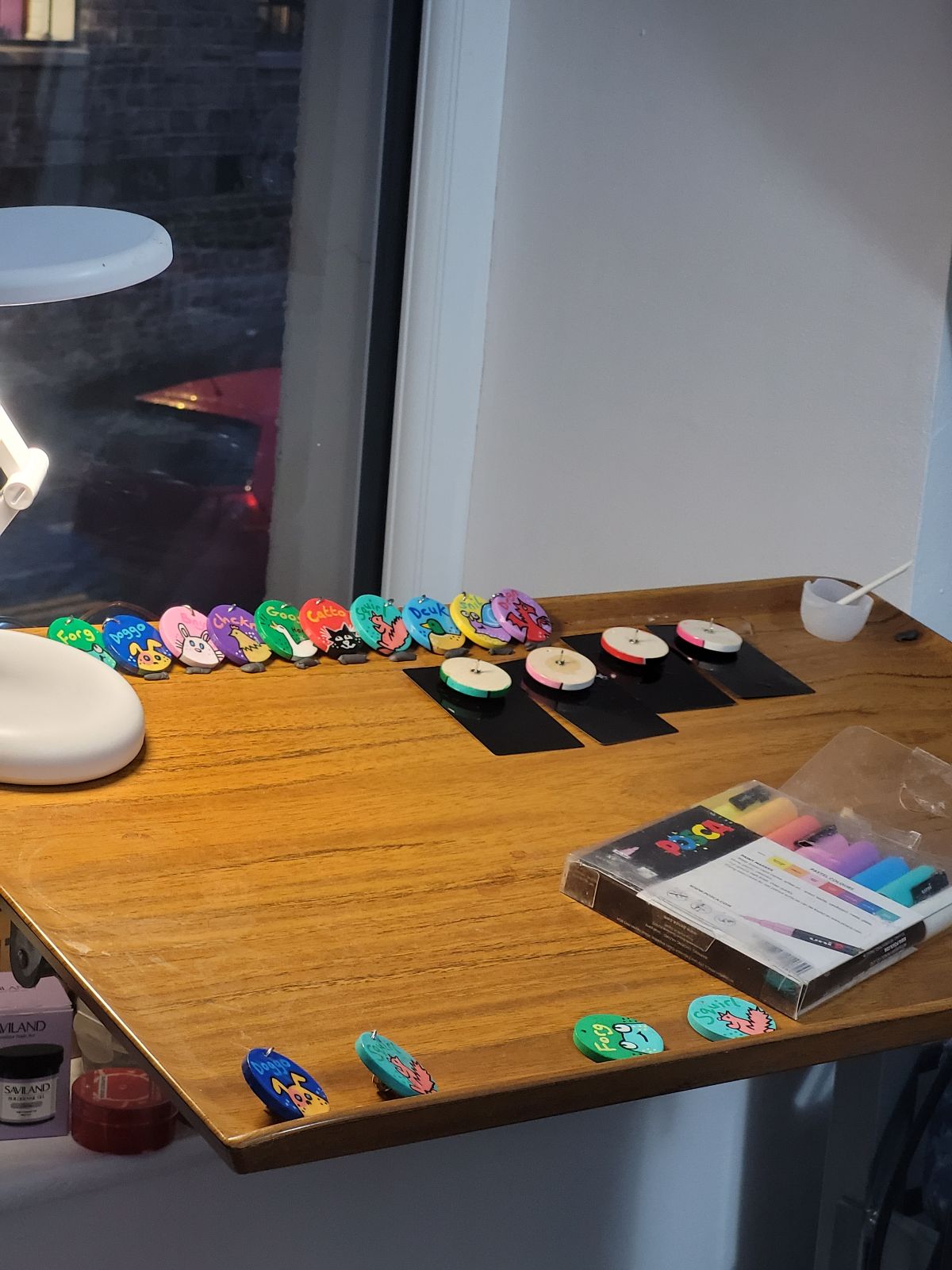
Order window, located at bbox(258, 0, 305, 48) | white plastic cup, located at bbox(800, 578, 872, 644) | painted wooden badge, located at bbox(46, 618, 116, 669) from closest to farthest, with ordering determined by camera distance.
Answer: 1. painted wooden badge, located at bbox(46, 618, 116, 669)
2. white plastic cup, located at bbox(800, 578, 872, 644)
3. window, located at bbox(258, 0, 305, 48)

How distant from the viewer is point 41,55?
77.0 inches

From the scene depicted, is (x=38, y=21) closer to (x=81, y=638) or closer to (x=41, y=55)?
(x=41, y=55)

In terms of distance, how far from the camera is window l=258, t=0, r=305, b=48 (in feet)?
6.97

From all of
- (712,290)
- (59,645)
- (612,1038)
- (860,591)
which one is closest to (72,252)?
(59,645)

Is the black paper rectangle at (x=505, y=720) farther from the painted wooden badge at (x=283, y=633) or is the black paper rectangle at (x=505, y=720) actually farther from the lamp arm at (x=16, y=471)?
the lamp arm at (x=16, y=471)

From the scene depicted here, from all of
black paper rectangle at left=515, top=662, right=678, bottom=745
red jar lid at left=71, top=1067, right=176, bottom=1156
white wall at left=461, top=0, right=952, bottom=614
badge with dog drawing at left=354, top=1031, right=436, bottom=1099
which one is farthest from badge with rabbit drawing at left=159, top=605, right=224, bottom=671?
white wall at left=461, top=0, right=952, bottom=614

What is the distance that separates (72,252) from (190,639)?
0.42 metres

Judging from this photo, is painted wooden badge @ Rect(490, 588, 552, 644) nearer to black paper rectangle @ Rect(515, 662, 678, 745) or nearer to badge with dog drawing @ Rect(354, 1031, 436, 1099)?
black paper rectangle @ Rect(515, 662, 678, 745)

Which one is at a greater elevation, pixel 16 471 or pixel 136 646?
pixel 16 471

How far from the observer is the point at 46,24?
1947 millimetres

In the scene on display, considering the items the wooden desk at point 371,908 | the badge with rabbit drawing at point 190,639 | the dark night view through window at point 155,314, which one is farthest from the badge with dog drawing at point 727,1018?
the dark night view through window at point 155,314

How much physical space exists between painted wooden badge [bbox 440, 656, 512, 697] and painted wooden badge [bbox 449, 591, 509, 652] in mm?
73

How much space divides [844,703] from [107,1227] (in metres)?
0.76

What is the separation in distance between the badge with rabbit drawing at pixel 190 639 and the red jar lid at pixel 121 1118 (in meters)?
0.38
